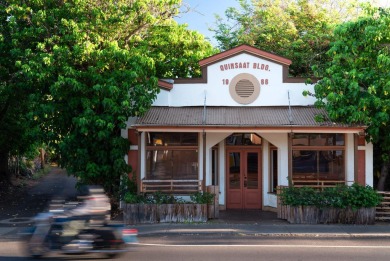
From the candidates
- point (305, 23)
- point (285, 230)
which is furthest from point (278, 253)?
point (305, 23)

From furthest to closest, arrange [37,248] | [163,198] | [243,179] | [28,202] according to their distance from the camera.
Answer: [28,202] → [243,179] → [163,198] → [37,248]

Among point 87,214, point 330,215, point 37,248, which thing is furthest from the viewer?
point 330,215

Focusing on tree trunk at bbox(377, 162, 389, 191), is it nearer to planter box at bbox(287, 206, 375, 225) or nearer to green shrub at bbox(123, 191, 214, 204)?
planter box at bbox(287, 206, 375, 225)

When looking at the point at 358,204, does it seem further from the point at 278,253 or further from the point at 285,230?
the point at 278,253

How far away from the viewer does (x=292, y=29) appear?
24141mm

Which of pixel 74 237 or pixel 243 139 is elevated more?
pixel 243 139

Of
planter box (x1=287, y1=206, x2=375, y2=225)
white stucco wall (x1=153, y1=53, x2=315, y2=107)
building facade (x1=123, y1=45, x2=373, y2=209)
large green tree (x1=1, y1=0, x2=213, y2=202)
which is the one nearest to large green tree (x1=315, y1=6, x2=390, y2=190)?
building facade (x1=123, y1=45, x2=373, y2=209)

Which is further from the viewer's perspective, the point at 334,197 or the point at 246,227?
the point at 334,197

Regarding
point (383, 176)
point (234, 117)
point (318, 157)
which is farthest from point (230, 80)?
point (383, 176)

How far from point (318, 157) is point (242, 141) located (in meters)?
2.90

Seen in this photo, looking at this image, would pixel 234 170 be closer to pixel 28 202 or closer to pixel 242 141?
pixel 242 141

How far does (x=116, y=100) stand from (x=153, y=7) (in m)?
4.15

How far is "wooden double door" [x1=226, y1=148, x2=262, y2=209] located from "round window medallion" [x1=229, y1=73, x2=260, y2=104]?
198 centimetres

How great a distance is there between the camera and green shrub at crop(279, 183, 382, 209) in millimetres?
14742
